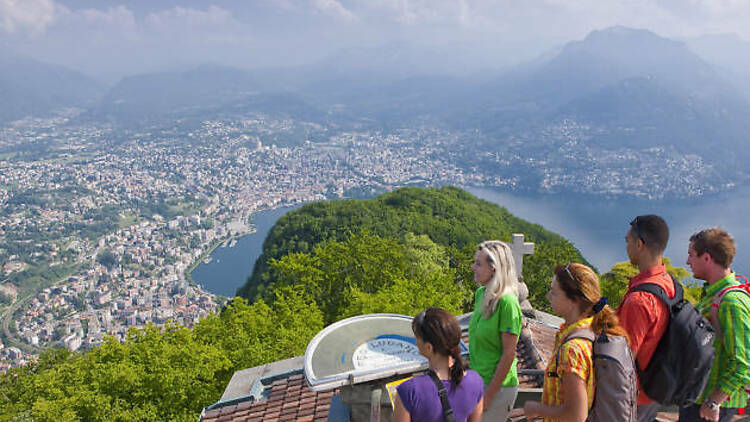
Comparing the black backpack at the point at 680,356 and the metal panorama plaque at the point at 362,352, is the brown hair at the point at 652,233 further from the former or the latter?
the metal panorama plaque at the point at 362,352

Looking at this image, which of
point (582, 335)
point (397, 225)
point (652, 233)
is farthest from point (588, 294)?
point (397, 225)

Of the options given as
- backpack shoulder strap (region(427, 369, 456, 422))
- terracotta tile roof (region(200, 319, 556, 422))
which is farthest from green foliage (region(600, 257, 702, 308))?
backpack shoulder strap (region(427, 369, 456, 422))

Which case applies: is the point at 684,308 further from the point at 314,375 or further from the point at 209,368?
the point at 209,368

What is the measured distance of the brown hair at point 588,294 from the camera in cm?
293

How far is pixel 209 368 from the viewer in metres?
12.6

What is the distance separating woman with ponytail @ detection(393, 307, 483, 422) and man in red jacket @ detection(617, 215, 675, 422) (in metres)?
1.38

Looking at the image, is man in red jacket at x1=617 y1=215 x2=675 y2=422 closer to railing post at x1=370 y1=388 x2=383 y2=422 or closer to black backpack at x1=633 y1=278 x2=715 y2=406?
black backpack at x1=633 y1=278 x2=715 y2=406

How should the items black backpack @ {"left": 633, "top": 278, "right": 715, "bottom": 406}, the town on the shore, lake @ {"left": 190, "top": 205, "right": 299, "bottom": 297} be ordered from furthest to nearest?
lake @ {"left": 190, "top": 205, "right": 299, "bottom": 297} < the town on the shore < black backpack @ {"left": 633, "top": 278, "right": 715, "bottom": 406}

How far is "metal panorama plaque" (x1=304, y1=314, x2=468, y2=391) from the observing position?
4320 millimetres

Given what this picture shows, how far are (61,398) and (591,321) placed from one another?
550 inches

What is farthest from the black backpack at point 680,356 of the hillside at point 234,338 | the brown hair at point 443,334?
the hillside at point 234,338

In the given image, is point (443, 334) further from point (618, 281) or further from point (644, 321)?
point (618, 281)

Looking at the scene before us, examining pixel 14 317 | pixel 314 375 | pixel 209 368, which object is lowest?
pixel 14 317

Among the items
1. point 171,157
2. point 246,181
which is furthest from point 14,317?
point 171,157
